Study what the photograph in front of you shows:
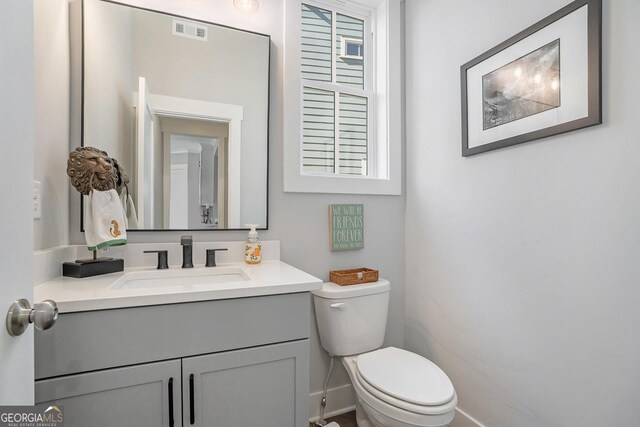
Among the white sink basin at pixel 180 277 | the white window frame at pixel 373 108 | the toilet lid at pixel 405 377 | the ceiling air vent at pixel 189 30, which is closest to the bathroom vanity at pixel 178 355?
the white sink basin at pixel 180 277

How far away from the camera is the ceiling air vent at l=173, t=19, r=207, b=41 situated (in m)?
1.44

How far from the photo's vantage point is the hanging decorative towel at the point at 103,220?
1.14 m

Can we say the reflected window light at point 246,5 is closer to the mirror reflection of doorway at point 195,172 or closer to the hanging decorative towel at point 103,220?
the mirror reflection of doorway at point 195,172

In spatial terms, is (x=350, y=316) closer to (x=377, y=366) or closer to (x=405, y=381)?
(x=377, y=366)

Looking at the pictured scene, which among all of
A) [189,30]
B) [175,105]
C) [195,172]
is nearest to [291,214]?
[195,172]

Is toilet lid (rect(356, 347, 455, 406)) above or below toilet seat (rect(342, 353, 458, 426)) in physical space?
above

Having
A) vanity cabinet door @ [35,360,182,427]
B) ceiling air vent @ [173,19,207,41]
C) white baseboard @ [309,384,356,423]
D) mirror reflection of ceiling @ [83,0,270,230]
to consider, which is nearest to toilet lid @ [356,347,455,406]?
white baseboard @ [309,384,356,423]

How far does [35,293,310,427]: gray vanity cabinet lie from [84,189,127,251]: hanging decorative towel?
1.32ft

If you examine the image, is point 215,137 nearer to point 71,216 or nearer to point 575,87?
point 71,216

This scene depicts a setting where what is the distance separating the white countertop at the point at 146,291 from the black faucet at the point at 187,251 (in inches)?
9.1

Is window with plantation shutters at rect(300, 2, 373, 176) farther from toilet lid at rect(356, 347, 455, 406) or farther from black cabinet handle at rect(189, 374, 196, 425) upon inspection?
Answer: black cabinet handle at rect(189, 374, 196, 425)

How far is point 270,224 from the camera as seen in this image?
162 cm

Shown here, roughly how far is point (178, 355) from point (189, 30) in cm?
143

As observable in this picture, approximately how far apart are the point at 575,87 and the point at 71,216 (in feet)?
6.53
